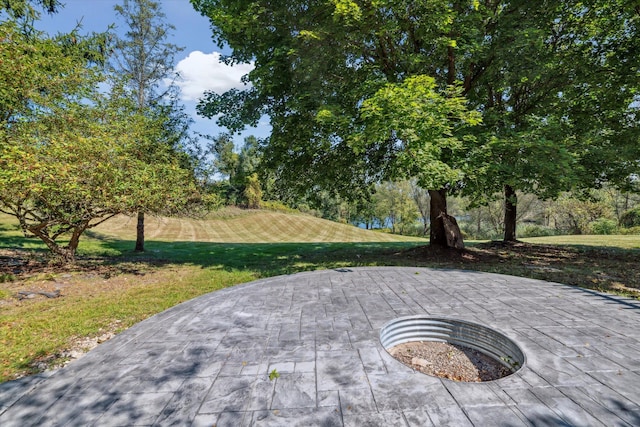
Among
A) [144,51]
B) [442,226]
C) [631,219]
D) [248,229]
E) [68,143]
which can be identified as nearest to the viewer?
[68,143]

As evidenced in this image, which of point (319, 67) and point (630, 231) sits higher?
point (319, 67)

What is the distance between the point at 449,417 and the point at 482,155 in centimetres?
755

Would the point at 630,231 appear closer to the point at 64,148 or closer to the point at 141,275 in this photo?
the point at 141,275

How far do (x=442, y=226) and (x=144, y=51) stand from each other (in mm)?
15166

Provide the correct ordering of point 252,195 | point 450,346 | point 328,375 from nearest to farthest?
point 328,375, point 450,346, point 252,195

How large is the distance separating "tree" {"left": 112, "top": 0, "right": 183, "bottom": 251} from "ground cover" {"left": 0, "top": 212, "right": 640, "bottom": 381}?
4577mm

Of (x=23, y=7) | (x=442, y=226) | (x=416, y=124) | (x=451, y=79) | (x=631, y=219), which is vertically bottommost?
(x=442, y=226)

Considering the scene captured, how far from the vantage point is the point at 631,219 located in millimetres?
26062

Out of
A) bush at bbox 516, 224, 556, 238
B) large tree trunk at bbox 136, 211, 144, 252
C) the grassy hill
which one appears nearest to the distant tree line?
large tree trunk at bbox 136, 211, 144, 252

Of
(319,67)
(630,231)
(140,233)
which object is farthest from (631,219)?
(140,233)

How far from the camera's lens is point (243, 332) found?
3719 millimetres

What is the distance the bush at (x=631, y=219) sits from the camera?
25.3 metres

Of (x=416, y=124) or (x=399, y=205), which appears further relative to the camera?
(x=399, y=205)

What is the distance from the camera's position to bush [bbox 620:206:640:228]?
82.9 ft
